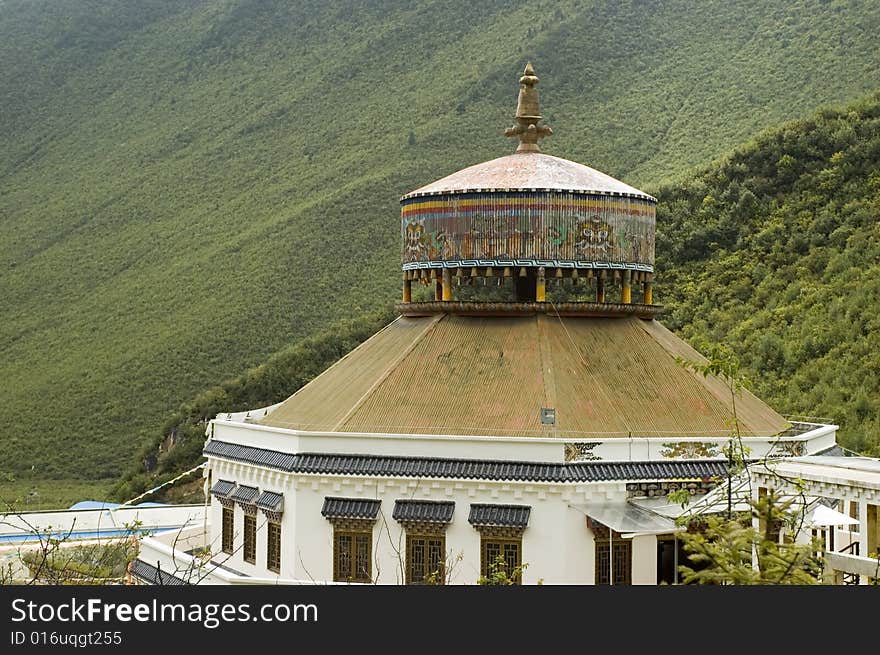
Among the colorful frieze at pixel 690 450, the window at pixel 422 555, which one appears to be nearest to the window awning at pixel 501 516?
the window at pixel 422 555

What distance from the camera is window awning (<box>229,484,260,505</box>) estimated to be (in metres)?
17.4

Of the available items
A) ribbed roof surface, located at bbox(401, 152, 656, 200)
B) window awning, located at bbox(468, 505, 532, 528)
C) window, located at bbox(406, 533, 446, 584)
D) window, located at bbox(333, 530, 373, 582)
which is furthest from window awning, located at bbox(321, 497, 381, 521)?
ribbed roof surface, located at bbox(401, 152, 656, 200)

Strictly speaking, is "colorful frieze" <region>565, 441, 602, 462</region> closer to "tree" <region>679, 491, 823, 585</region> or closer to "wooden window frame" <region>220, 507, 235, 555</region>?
"wooden window frame" <region>220, 507, 235, 555</region>

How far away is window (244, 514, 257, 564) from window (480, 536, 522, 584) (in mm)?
3539

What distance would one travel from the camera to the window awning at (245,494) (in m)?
17.4

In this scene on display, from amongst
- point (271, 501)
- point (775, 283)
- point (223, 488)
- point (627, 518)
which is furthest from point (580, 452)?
point (775, 283)

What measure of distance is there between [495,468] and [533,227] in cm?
410

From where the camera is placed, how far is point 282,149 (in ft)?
253

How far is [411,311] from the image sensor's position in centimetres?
1964

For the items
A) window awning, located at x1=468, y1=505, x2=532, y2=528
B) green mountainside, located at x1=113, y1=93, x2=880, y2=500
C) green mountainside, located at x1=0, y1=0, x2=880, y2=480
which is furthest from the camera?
green mountainside, located at x1=0, y1=0, x2=880, y2=480

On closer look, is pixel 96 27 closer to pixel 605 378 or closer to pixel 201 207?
pixel 201 207

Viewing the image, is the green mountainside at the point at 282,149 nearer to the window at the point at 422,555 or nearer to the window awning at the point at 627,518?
the window awning at the point at 627,518

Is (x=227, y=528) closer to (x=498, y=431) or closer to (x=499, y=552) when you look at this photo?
(x=498, y=431)

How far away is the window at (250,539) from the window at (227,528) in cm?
50
